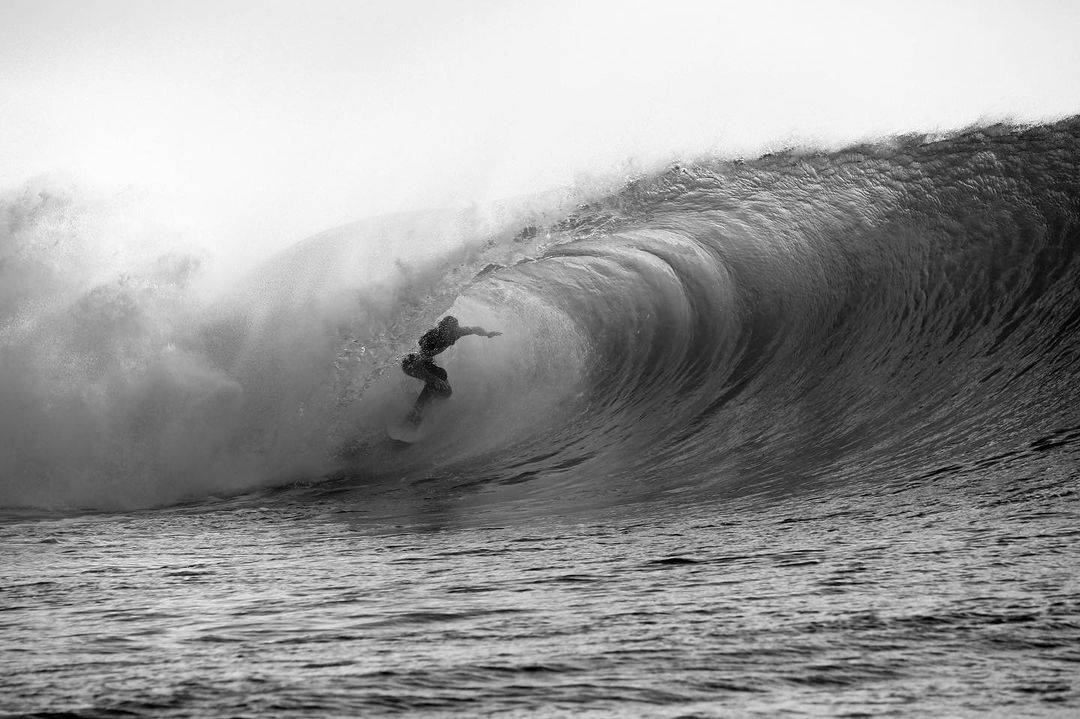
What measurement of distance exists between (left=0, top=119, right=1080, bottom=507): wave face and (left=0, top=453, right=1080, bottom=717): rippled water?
7.40ft

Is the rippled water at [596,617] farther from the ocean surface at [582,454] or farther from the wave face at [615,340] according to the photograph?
the wave face at [615,340]

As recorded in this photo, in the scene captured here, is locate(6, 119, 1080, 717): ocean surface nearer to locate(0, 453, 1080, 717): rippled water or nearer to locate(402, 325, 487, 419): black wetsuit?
locate(0, 453, 1080, 717): rippled water

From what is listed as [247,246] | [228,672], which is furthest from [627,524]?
[247,246]

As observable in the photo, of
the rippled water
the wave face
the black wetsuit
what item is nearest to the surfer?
the black wetsuit

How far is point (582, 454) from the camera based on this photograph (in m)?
10.1

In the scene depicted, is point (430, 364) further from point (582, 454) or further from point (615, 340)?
point (615, 340)

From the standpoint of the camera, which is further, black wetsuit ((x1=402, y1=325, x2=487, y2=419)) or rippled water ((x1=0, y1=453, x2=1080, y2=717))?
black wetsuit ((x1=402, y1=325, x2=487, y2=419))

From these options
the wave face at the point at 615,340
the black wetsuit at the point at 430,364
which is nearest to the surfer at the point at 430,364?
the black wetsuit at the point at 430,364

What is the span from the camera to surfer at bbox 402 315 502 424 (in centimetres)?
1108

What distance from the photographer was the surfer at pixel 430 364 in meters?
11.1

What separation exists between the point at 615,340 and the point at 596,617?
8.22 metres

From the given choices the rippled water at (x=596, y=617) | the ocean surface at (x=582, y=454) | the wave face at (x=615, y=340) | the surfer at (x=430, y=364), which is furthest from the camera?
the surfer at (x=430, y=364)

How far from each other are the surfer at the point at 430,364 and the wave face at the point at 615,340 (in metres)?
0.17

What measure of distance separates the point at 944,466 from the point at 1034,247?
4960mm
